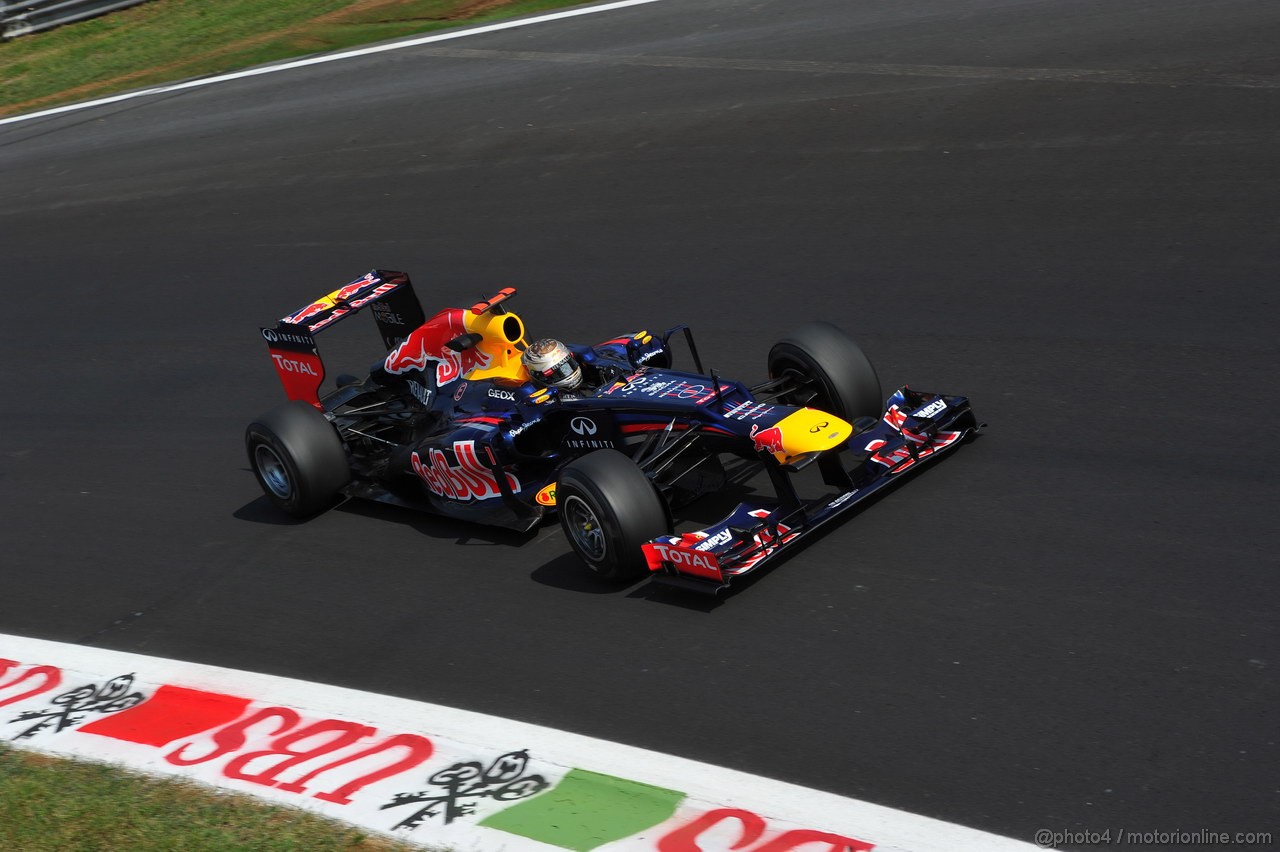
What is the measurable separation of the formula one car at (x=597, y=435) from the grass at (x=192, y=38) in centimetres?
1358

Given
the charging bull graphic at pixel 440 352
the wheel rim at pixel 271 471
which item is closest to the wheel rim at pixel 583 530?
the charging bull graphic at pixel 440 352

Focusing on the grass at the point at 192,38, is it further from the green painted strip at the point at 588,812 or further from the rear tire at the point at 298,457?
the green painted strip at the point at 588,812

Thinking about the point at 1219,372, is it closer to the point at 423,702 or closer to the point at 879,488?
the point at 879,488

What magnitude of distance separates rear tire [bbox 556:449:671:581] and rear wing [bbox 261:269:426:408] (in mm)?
3053

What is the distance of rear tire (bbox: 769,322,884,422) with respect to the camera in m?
8.32

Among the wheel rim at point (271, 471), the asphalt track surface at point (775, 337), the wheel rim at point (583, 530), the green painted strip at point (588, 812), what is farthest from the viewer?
the wheel rim at point (271, 471)

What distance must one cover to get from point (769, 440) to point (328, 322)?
3938mm

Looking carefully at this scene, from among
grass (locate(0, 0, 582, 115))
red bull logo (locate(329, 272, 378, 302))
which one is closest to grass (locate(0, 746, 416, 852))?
red bull logo (locate(329, 272, 378, 302))

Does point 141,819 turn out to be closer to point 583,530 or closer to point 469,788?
point 469,788

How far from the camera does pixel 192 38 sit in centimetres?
2530

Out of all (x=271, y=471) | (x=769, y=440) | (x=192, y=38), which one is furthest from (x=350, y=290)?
(x=192, y=38)

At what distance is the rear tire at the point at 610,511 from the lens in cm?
735

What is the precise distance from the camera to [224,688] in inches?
294

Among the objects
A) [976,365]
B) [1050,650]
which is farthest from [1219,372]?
[1050,650]
